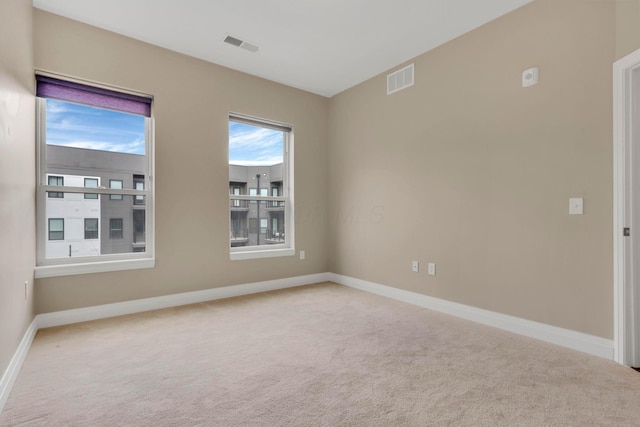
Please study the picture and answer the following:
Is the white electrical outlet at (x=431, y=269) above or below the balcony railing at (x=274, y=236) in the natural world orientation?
below

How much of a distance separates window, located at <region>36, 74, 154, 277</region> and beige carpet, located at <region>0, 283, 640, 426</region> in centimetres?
70

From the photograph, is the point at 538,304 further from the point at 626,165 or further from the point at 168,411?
the point at 168,411

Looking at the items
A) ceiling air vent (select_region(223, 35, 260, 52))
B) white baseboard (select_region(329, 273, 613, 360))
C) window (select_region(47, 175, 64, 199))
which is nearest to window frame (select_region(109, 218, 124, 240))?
window (select_region(47, 175, 64, 199))

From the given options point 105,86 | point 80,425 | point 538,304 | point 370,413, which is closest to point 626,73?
point 538,304

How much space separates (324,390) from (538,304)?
1.99m

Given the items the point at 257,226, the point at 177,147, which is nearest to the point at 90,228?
the point at 177,147

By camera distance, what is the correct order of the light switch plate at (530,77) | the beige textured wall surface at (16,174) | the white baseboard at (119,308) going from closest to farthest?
the beige textured wall surface at (16,174), the white baseboard at (119,308), the light switch plate at (530,77)

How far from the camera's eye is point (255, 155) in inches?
172

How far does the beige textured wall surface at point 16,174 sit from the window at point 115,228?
2.05ft

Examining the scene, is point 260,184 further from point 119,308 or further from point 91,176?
point 119,308

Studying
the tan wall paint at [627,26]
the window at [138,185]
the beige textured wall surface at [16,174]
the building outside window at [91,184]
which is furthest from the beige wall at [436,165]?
the building outside window at [91,184]

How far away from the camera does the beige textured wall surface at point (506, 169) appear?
2.35 m

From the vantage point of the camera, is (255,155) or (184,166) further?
(255,155)

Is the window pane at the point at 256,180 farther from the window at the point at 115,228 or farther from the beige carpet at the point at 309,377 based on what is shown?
the beige carpet at the point at 309,377
